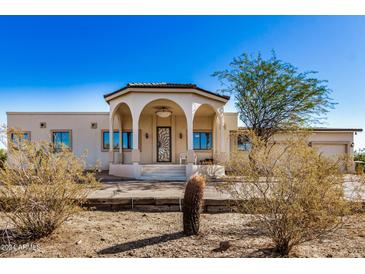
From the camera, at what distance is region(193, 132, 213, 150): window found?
55.7 ft

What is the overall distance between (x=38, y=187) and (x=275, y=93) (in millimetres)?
13679

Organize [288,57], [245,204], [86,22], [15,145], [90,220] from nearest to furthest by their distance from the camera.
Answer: [245,204]
[15,145]
[90,220]
[86,22]
[288,57]

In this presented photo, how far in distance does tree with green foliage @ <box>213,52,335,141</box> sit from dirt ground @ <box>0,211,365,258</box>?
10135mm

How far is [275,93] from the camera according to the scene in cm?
1441

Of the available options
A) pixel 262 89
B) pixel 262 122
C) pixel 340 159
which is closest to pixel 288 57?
pixel 262 89

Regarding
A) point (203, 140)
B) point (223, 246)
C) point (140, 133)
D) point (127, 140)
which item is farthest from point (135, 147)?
point (223, 246)

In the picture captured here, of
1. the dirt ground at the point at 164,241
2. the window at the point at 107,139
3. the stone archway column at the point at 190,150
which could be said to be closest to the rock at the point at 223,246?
the dirt ground at the point at 164,241

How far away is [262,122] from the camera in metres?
15.3

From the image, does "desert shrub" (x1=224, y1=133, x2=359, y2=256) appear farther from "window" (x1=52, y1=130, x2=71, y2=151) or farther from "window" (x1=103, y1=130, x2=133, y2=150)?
"window" (x1=52, y1=130, x2=71, y2=151)

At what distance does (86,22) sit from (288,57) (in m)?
11.8

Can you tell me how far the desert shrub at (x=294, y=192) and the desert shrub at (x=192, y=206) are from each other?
3.04ft

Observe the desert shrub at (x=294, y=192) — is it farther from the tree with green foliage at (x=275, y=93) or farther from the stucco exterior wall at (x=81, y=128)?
the stucco exterior wall at (x=81, y=128)

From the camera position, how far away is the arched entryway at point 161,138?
16.5 meters

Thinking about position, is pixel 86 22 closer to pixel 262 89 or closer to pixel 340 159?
pixel 340 159
